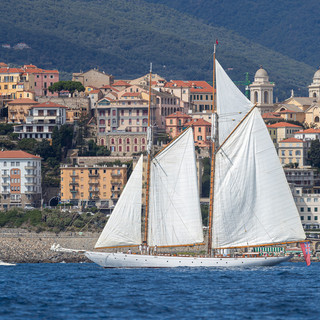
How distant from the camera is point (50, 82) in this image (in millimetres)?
161125

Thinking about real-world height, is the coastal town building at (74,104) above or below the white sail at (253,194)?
above

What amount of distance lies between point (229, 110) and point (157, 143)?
59052 millimetres

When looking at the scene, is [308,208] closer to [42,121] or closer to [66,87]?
[42,121]

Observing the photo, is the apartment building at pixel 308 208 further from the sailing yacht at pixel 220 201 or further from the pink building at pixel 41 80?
the pink building at pixel 41 80

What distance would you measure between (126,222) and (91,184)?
152 feet

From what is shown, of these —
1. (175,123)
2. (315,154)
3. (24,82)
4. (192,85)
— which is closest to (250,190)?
(315,154)

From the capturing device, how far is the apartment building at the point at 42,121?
5384 inches

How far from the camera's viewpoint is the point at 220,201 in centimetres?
7662

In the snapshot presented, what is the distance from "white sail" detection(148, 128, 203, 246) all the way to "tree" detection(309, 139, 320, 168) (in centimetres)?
5836

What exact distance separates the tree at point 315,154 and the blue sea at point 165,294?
183 ft

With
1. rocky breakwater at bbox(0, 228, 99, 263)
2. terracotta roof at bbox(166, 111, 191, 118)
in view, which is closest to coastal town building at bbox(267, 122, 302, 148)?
terracotta roof at bbox(166, 111, 191, 118)

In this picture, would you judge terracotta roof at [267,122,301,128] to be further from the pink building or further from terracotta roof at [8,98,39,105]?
the pink building

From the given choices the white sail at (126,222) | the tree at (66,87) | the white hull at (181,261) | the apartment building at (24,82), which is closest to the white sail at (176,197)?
the white hull at (181,261)

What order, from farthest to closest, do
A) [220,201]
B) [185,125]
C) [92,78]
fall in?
[92,78] < [185,125] < [220,201]
